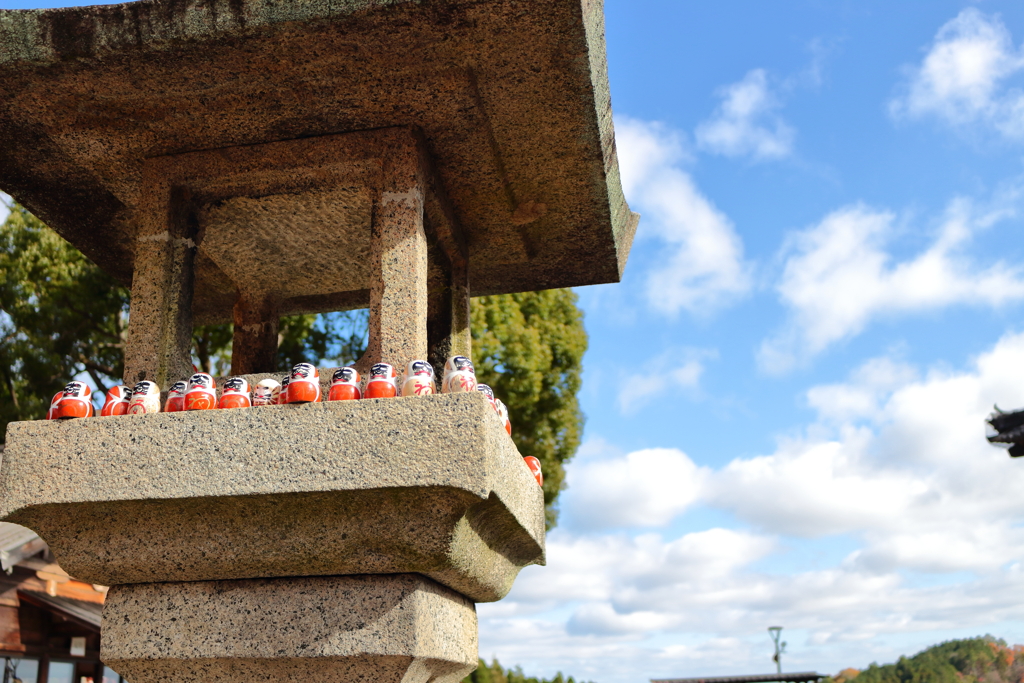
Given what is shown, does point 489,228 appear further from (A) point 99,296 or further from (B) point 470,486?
(A) point 99,296

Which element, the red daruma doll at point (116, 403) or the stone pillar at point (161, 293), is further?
the stone pillar at point (161, 293)

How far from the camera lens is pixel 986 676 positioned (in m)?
18.3

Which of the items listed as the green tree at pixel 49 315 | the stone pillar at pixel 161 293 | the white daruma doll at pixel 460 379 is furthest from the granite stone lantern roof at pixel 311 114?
the green tree at pixel 49 315

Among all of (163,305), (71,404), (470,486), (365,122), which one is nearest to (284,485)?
(470,486)

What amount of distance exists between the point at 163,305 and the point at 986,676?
20733mm

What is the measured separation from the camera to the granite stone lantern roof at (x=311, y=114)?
10.8 ft

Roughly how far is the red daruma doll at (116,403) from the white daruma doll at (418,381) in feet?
4.16

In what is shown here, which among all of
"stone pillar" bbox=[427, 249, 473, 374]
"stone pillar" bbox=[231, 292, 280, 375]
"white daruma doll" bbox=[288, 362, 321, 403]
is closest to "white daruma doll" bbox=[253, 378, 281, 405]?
"white daruma doll" bbox=[288, 362, 321, 403]

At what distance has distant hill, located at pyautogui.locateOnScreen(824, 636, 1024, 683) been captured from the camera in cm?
1822

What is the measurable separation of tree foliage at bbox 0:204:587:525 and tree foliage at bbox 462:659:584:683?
109 inches

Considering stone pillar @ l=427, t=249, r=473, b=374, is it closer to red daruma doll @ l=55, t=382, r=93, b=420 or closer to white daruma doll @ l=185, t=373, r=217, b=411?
white daruma doll @ l=185, t=373, r=217, b=411

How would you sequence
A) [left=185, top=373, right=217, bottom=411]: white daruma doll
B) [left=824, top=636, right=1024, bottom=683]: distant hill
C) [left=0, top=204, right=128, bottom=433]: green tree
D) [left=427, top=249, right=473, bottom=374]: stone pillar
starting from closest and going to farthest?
[left=185, top=373, right=217, bottom=411]: white daruma doll, [left=427, top=249, right=473, bottom=374]: stone pillar, [left=0, top=204, right=128, bottom=433]: green tree, [left=824, top=636, right=1024, bottom=683]: distant hill

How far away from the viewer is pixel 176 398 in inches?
→ 136

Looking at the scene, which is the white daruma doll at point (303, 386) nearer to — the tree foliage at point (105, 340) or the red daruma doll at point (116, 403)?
the red daruma doll at point (116, 403)
